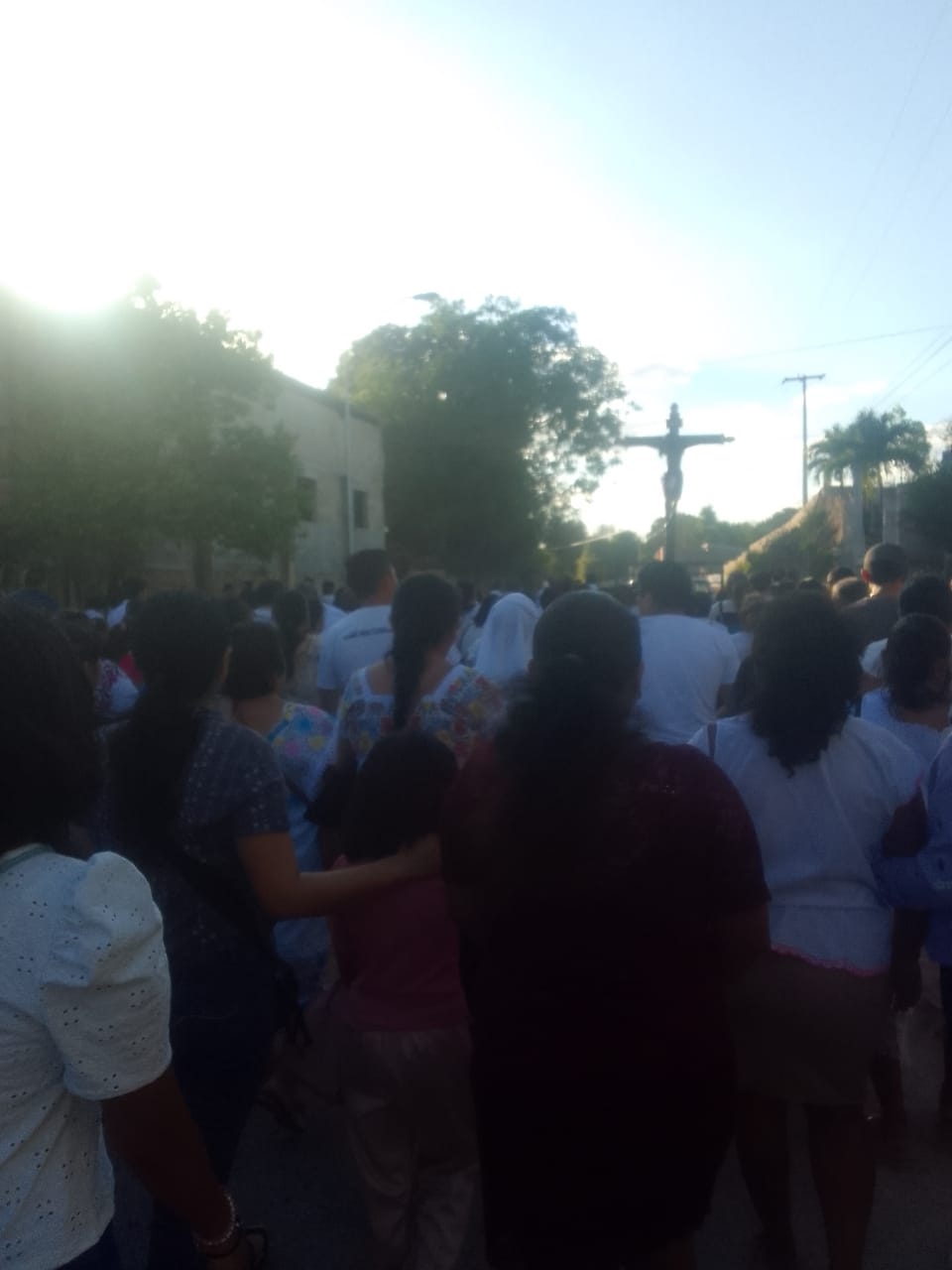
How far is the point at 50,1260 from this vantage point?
1.61 m

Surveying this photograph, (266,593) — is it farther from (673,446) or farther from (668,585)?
(673,446)

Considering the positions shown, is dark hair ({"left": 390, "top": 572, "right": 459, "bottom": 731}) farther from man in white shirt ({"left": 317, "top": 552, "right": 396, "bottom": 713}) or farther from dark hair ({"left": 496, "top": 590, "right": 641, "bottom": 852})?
dark hair ({"left": 496, "top": 590, "right": 641, "bottom": 852})

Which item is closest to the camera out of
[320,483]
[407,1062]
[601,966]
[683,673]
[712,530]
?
[601,966]

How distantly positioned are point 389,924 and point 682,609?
3.06 metres

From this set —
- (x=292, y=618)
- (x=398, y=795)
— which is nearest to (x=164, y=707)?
(x=398, y=795)

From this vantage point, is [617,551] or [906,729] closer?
[906,729]

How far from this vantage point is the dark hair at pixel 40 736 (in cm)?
164

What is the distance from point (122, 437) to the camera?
22.5 metres

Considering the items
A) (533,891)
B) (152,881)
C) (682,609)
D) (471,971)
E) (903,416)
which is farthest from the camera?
(903,416)

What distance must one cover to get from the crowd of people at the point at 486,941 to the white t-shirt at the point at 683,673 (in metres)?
1.18

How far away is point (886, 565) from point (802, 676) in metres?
4.24

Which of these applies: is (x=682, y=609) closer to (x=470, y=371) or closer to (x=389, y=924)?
(x=389, y=924)

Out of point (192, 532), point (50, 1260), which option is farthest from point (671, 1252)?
point (192, 532)

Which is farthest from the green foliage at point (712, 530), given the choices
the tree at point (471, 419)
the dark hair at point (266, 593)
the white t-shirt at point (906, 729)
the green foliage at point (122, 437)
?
the white t-shirt at point (906, 729)
